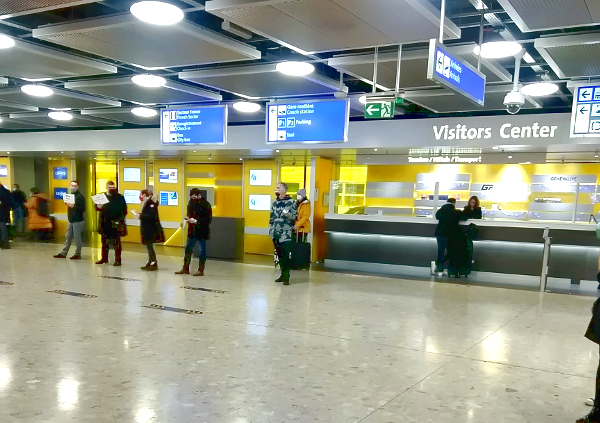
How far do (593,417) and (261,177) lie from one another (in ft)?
33.6

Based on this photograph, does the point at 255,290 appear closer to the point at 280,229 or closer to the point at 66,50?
the point at 280,229

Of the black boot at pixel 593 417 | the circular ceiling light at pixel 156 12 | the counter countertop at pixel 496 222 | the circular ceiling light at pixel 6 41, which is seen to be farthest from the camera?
the counter countertop at pixel 496 222

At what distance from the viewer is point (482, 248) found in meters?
9.23

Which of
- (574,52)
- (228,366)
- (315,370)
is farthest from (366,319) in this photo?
(574,52)

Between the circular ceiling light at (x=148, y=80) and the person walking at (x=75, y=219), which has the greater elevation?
the circular ceiling light at (x=148, y=80)

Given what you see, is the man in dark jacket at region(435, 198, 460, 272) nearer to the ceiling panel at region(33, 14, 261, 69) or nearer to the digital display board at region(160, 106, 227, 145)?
the digital display board at region(160, 106, 227, 145)

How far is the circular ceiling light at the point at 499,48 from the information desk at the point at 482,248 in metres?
A: 4.20

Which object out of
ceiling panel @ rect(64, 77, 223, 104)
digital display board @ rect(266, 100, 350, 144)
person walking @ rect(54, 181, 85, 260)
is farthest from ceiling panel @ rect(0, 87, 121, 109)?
digital display board @ rect(266, 100, 350, 144)

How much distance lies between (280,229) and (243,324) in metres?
2.69

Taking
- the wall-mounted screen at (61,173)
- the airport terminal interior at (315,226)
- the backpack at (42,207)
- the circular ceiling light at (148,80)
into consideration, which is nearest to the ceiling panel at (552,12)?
the airport terminal interior at (315,226)

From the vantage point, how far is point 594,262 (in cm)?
841

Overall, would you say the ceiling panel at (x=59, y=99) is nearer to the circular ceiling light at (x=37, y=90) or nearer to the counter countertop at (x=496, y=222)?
the circular ceiling light at (x=37, y=90)

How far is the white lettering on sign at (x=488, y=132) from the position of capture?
7758 mm

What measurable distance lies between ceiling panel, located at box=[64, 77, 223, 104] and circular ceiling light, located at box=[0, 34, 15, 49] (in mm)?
1924
